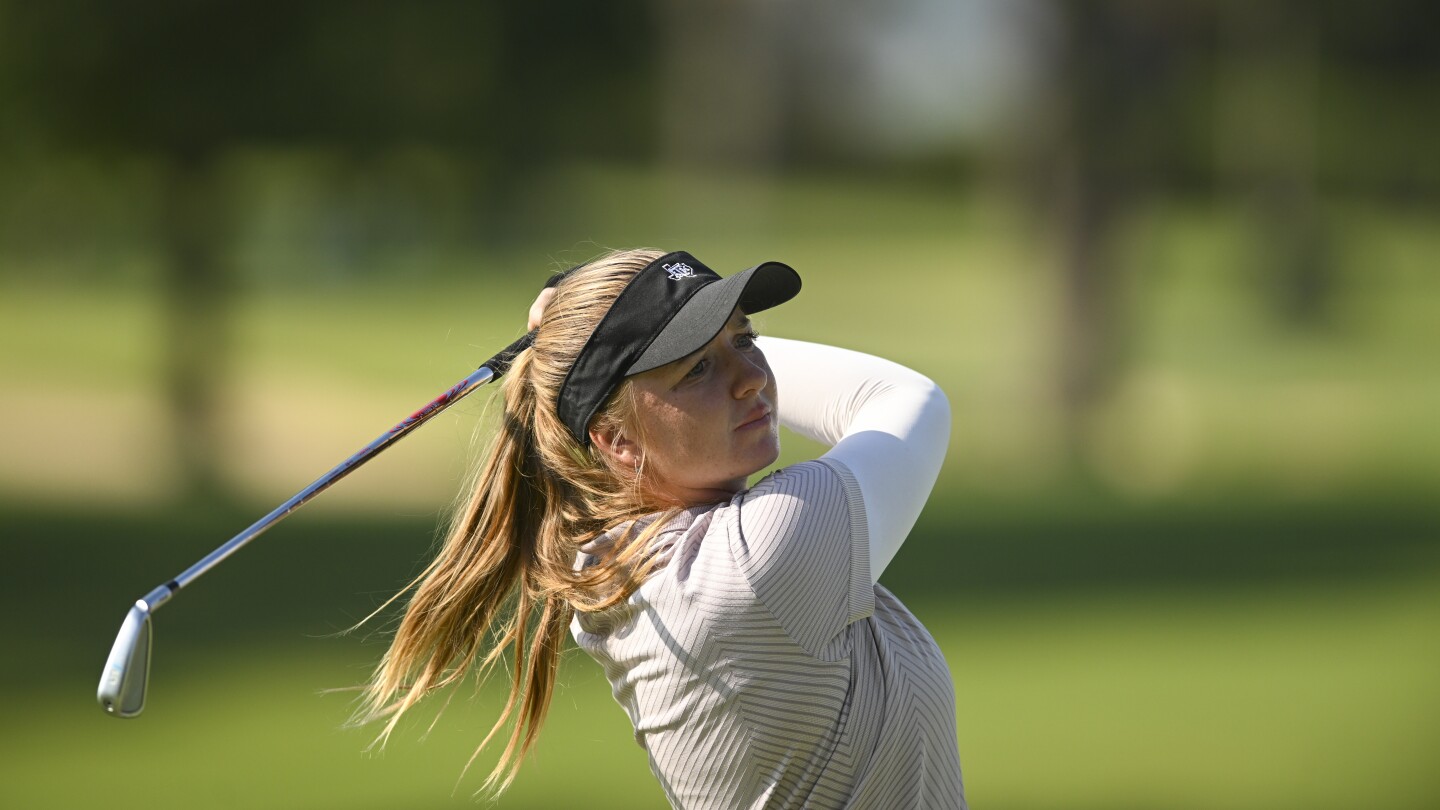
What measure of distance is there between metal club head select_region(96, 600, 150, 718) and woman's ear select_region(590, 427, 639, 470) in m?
0.49

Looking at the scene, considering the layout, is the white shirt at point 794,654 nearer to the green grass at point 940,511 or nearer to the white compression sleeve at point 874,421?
the white compression sleeve at point 874,421

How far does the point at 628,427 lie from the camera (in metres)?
1.75

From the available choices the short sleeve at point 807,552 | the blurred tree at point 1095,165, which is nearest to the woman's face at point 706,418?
the short sleeve at point 807,552

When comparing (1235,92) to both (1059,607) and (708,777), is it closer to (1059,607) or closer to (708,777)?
(1059,607)

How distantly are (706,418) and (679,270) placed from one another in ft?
0.57

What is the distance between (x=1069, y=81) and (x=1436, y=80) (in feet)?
20.9

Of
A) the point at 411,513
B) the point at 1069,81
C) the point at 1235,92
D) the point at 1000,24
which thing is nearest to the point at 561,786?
the point at 411,513

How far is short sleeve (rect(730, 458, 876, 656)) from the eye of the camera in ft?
5.14

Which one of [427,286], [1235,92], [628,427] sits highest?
[628,427]

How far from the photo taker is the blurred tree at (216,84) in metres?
9.25

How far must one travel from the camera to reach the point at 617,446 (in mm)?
1771

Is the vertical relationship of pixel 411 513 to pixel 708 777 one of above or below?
below

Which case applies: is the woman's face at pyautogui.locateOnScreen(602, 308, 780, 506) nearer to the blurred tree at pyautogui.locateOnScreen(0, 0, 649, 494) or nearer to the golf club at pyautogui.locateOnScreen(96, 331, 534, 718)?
the golf club at pyautogui.locateOnScreen(96, 331, 534, 718)

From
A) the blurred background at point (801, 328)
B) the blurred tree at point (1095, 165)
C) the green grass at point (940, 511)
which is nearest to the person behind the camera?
the green grass at point (940, 511)
